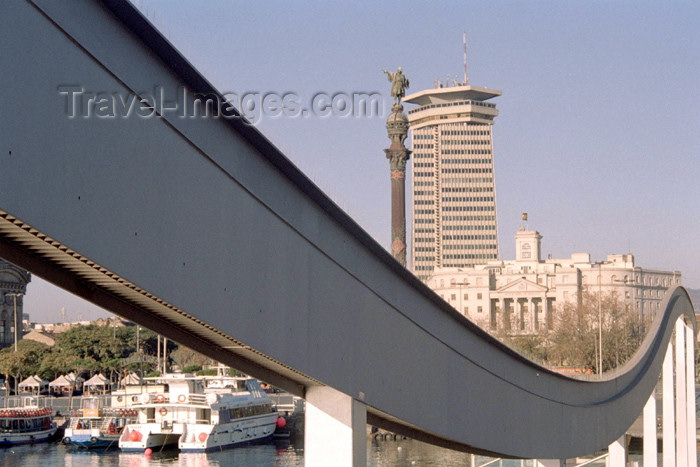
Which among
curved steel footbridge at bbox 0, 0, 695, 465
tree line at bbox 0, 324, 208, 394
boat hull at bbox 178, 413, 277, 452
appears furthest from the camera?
tree line at bbox 0, 324, 208, 394

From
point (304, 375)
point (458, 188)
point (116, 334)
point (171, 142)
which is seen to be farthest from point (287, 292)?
point (458, 188)

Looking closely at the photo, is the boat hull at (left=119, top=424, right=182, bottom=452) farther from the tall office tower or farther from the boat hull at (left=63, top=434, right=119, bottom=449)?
the tall office tower

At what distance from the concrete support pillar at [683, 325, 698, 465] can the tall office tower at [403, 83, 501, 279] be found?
15512 centimetres

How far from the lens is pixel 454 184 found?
187 metres

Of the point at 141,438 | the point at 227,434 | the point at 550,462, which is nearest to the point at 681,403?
the point at 550,462

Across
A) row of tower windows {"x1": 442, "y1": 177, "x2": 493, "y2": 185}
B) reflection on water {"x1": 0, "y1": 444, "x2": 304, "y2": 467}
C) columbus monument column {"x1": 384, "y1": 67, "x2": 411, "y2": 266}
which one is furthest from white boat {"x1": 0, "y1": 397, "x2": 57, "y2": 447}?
row of tower windows {"x1": 442, "y1": 177, "x2": 493, "y2": 185}

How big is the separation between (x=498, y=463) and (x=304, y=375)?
16.8m

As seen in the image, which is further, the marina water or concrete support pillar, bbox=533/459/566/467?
the marina water

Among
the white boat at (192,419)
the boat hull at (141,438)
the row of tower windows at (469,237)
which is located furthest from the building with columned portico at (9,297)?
the row of tower windows at (469,237)

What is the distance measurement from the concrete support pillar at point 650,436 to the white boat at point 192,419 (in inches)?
1567

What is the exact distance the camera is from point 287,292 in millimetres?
8609

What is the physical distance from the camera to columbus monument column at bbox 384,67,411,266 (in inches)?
2248

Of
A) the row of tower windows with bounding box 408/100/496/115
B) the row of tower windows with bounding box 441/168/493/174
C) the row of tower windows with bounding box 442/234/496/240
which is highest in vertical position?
the row of tower windows with bounding box 408/100/496/115

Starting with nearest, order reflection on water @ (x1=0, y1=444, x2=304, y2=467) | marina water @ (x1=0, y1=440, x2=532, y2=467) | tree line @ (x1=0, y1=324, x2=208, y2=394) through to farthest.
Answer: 1. marina water @ (x1=0, y1=440, x2=532, y2=467)
2. reflection on water @ (x1=0, y1=444, x2=304, y2=467)
3. tree line @ (x1=0, y1=324, x2=208, y2=394)
